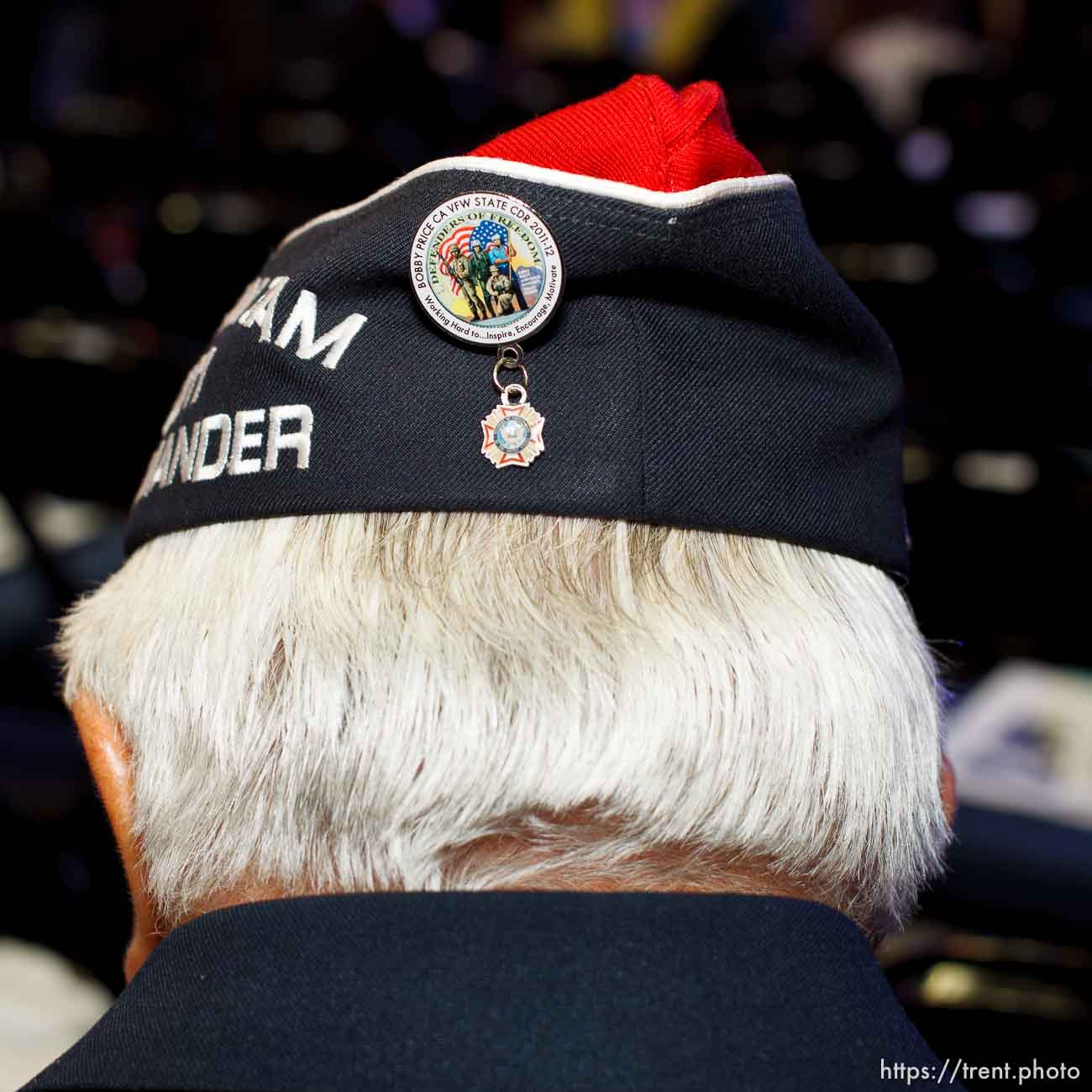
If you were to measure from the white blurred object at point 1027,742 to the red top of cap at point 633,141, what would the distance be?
3.20 ft

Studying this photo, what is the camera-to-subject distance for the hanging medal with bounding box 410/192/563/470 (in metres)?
0.67

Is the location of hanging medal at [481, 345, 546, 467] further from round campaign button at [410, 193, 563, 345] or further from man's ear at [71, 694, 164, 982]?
man's ear at [71, 694, 164, 982]

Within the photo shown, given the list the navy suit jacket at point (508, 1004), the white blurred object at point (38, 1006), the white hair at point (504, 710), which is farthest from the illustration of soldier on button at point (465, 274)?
the white blurred object at point (38, 1006)

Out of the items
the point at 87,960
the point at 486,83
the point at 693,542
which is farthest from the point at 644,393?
the point at 486,83

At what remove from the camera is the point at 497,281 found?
67 centimetres

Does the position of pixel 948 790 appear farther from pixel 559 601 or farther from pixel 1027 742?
pixel 1027 742

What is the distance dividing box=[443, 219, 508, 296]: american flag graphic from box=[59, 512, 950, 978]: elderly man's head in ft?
0.50

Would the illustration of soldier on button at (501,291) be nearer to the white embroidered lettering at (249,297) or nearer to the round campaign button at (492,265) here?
the round campaign button at (492,265)

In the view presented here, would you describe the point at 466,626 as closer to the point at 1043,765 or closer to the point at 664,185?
the point at 664,185

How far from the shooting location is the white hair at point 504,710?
63cm

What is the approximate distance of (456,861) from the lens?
26.0 inches

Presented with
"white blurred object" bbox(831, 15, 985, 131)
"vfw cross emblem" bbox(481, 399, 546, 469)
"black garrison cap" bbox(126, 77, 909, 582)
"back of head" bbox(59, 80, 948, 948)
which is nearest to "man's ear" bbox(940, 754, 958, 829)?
"back of head" bbox(59, 80, 948, 948)

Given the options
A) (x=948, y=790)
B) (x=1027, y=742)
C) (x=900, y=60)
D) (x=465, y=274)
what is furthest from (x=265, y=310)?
(x=900, y=60)

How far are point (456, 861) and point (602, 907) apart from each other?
10cm
